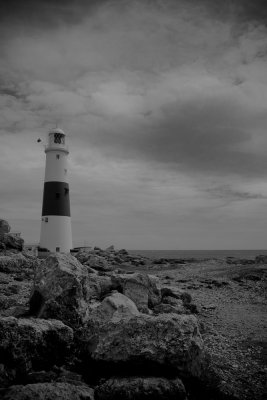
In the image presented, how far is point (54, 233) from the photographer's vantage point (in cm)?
4141

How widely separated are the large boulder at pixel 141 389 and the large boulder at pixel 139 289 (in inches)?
249

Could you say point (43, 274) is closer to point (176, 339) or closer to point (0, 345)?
point (0, 345)

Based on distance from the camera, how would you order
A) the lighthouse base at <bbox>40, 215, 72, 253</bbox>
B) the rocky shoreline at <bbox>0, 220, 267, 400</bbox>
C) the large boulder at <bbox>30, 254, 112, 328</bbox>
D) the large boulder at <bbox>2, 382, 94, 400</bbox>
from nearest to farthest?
the large boulder at <bbox>2, 382, 94, 400</bbox> < the rocky shoreline at <bbox>0, 220, 267, 400</bbox> < the large boulder at <bbox>30, 254, 112, 328</bbox> < the lighthouse base at <bbox>40, 215, 72, 253</bbox>

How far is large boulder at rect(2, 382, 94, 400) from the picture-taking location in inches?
261

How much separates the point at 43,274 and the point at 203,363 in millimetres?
5839

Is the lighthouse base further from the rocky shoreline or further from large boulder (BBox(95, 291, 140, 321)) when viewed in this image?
large boulder (BBox(95, 291, 140, 321))

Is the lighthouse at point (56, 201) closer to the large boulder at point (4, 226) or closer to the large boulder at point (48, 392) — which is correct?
the large boulder at point (4, 226)

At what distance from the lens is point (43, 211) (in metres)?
42.3

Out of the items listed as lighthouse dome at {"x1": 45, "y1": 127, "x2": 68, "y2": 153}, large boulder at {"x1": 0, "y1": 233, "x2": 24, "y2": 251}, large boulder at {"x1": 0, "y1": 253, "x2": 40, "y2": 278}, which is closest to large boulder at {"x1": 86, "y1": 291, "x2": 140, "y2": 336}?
large boulder at {"x1": 0, "y1": 253, "x2": 40, "y2": 278}

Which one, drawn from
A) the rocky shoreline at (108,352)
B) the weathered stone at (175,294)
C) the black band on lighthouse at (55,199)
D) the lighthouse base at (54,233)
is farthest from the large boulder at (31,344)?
the black band on lighthouse at (55,199)

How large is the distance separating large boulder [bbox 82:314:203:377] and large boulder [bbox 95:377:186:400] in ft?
1.22

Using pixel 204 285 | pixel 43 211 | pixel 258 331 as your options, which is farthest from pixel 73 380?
pixel 43 211

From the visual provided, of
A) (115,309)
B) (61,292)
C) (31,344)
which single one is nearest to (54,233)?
(61,292)

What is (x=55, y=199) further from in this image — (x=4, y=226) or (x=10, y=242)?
(x=10, y=242)
